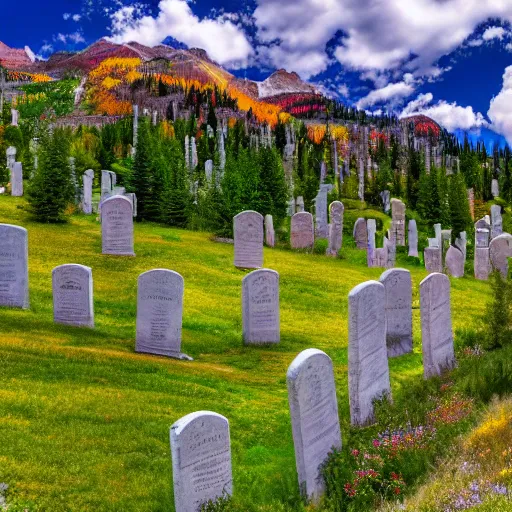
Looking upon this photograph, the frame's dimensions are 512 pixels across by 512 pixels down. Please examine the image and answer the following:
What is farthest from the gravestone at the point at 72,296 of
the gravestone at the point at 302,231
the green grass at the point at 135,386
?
the gravestone at the point at 302,231

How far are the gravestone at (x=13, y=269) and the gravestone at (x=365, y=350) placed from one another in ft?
29.4

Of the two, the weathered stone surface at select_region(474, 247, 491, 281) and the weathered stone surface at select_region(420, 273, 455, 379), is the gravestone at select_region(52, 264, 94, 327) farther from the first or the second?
the weathered stone surface at select_region(474, 247, 491, 281)

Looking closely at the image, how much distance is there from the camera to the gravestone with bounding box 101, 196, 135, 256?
21.5 metres

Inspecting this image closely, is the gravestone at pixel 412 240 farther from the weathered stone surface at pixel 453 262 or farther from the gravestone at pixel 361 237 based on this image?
the weathered stone surface at pixel 453 262

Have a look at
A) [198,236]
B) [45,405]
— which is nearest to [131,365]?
[45,405]

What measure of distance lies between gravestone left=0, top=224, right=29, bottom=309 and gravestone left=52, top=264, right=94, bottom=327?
1.15m

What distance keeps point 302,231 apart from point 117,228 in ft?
37.5

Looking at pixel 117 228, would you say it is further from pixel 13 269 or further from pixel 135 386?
pixel 135 386

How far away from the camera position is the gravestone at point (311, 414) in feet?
22.2

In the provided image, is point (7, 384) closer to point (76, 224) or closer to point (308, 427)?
point (308, 427)

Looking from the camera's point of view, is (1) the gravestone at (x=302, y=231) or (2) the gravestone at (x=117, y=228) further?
(1) the gravestone at (x=302, y=231)

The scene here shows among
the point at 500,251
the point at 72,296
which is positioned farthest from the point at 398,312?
the point at 500,251

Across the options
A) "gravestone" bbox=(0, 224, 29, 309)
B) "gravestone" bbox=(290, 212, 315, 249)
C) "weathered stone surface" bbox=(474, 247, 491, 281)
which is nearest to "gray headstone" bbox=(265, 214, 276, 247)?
"gravestone" bbox=(290, 212, 315, 249)

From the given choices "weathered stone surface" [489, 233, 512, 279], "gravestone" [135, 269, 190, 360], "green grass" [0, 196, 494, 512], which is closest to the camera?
"green grass" [0, 196, 494, 512]
